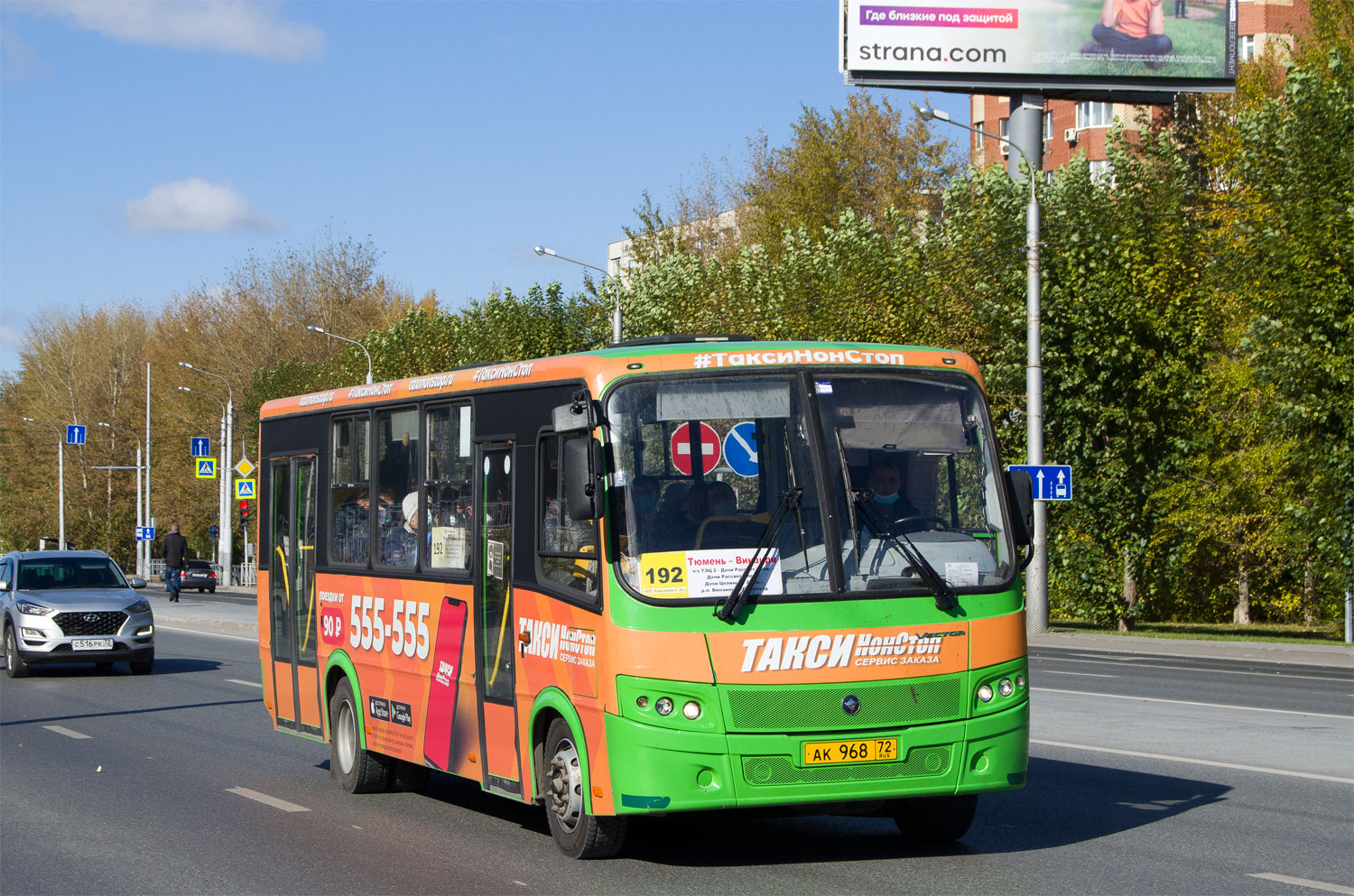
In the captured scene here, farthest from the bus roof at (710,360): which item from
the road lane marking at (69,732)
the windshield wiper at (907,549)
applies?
the road lane marking at (69,732)

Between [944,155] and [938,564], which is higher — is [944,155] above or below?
above

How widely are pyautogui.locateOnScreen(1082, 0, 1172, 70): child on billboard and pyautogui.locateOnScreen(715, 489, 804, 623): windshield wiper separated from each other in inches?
1578

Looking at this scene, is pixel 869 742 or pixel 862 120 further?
pixel 862 120

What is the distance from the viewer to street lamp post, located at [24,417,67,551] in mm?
86438

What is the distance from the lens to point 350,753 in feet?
37.9

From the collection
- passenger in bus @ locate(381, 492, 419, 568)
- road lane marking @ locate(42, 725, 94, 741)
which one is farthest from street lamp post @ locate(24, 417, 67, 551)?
passenger in bus @ locate(381, 492, 419, 568)

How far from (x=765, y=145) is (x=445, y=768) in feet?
222

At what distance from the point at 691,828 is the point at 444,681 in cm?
175

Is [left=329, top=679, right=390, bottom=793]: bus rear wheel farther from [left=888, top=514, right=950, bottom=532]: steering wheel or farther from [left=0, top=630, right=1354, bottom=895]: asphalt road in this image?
[left=888, top=514, right=950, bottom=532]: steering wheel

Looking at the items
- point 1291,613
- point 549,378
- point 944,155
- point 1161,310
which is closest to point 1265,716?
point 549,378

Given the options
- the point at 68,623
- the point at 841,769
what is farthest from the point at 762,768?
the point at 68,623

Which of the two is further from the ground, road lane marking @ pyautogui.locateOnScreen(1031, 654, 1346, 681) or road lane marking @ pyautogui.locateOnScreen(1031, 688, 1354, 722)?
road lane marking @ pyautogui.locateOnScreen(1031, 688, 1354, 722)

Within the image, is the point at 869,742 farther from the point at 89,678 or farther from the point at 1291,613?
the point at 1291,613

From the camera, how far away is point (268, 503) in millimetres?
13312
